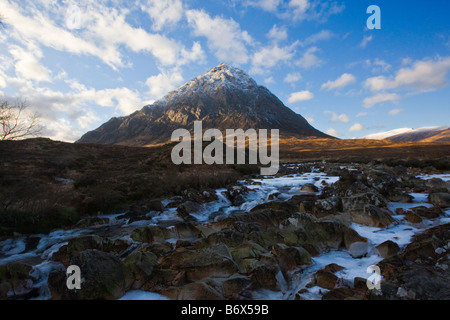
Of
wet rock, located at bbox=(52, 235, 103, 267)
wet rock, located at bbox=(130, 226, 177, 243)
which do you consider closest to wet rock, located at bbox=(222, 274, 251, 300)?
wet rock, located at bbox=(130, 226, 177, 243)

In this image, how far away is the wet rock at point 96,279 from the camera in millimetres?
4246

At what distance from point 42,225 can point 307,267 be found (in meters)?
9.52

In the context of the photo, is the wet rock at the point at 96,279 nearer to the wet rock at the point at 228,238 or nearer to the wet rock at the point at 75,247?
the wet rock at the point at 75,247

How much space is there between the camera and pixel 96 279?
4352 mm

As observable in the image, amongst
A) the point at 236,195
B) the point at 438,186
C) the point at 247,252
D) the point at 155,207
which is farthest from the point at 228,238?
the point at 438,186

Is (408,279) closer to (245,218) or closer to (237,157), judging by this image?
(245,218)

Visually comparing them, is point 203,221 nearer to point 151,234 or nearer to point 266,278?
point 151,234

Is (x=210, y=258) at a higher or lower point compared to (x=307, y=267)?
higher

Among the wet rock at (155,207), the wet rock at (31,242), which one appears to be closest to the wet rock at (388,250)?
the wet rock at (155,207)
